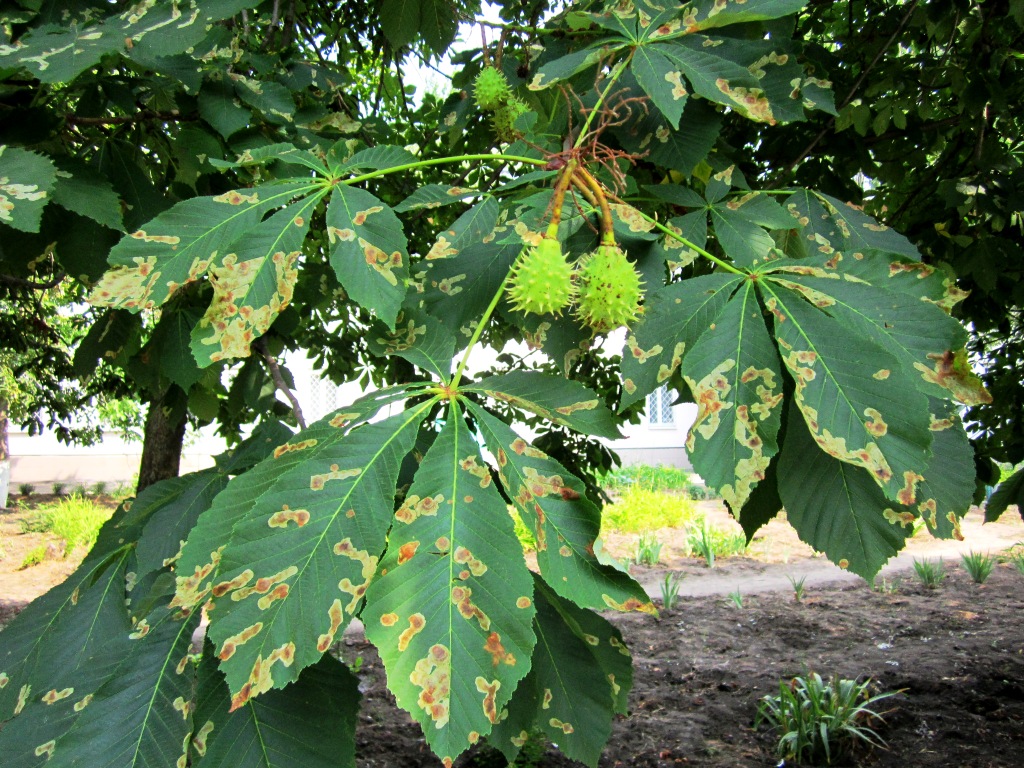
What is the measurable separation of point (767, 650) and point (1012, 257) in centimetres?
297

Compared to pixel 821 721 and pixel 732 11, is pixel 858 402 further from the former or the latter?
pixel 821 721

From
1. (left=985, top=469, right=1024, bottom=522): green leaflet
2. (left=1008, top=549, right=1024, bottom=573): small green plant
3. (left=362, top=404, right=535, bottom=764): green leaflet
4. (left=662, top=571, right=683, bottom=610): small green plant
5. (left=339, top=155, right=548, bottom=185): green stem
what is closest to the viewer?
(left=362, top=404, right=535, bottom=764): green leaflet

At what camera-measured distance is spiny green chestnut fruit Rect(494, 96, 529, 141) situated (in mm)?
1703

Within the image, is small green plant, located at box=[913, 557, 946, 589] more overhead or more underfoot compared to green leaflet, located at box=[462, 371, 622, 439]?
more underfoot

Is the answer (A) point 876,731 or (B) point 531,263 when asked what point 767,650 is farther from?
(B) point 531,263

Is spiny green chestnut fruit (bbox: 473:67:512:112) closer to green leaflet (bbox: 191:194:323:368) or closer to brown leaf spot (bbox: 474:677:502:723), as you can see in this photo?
green leaflet (bbox: 191:194:323:368)

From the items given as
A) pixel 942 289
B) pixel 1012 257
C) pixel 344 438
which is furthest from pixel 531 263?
pixel 1012 257

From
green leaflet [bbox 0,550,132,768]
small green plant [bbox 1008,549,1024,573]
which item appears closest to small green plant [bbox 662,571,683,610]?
small green plant [bbox 1008,549,1024,573]

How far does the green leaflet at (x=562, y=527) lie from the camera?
2.68 feet

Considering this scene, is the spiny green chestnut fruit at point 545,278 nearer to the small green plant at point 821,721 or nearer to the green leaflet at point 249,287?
the green leaflet at point 249,287

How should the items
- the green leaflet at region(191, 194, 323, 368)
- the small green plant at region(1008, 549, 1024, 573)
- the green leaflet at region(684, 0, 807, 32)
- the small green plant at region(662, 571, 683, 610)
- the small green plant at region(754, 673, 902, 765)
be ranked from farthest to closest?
the small green plant at region(1008, 549, 1024, 573) < the small green plant at region(662, 571, 683, 610) < the small green plant at region(754, 673, 902, 765) < the green leaflet at region(684, 0, 807, 32) < the green leaflet at region(191, 194, 323, 368)

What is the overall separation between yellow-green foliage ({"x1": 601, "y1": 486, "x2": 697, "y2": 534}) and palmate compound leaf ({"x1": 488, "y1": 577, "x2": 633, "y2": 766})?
21.9 ft

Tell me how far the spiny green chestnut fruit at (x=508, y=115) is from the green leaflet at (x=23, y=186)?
0.92m

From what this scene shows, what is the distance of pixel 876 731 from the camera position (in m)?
3.62
